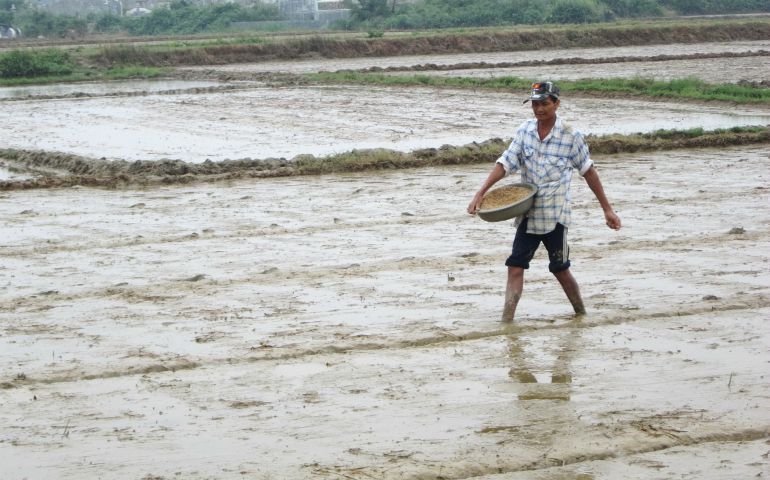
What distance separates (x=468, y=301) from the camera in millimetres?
7098

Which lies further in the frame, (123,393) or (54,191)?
(54,191)

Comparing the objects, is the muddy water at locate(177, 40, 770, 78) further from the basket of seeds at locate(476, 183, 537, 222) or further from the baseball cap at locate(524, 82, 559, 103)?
the baseball cap at locate(524, 82, 559, 103)

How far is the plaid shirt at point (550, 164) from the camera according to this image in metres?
6.26

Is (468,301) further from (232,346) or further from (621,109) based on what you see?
(621,109)

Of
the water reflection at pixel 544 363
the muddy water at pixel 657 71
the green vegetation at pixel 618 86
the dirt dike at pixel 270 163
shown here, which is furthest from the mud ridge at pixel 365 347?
the muddy water at pixel 657 71

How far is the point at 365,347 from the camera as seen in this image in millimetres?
6141

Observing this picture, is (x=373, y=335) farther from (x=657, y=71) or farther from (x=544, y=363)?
(x=657, y=71)

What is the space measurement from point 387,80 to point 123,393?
21872mm

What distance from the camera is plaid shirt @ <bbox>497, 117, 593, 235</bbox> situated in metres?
6.26

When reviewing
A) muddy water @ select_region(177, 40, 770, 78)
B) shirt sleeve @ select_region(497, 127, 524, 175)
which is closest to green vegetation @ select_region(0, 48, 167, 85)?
muddy water @ select_region(177, 40, 770, 78)

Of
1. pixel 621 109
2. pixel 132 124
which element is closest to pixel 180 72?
pixel 132 124

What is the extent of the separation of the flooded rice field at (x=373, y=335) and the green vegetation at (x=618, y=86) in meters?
9.05

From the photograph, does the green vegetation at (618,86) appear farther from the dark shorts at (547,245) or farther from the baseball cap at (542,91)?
the baseball cap at (542,91)

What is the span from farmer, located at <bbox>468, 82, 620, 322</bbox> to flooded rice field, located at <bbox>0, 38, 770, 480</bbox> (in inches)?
16.1
